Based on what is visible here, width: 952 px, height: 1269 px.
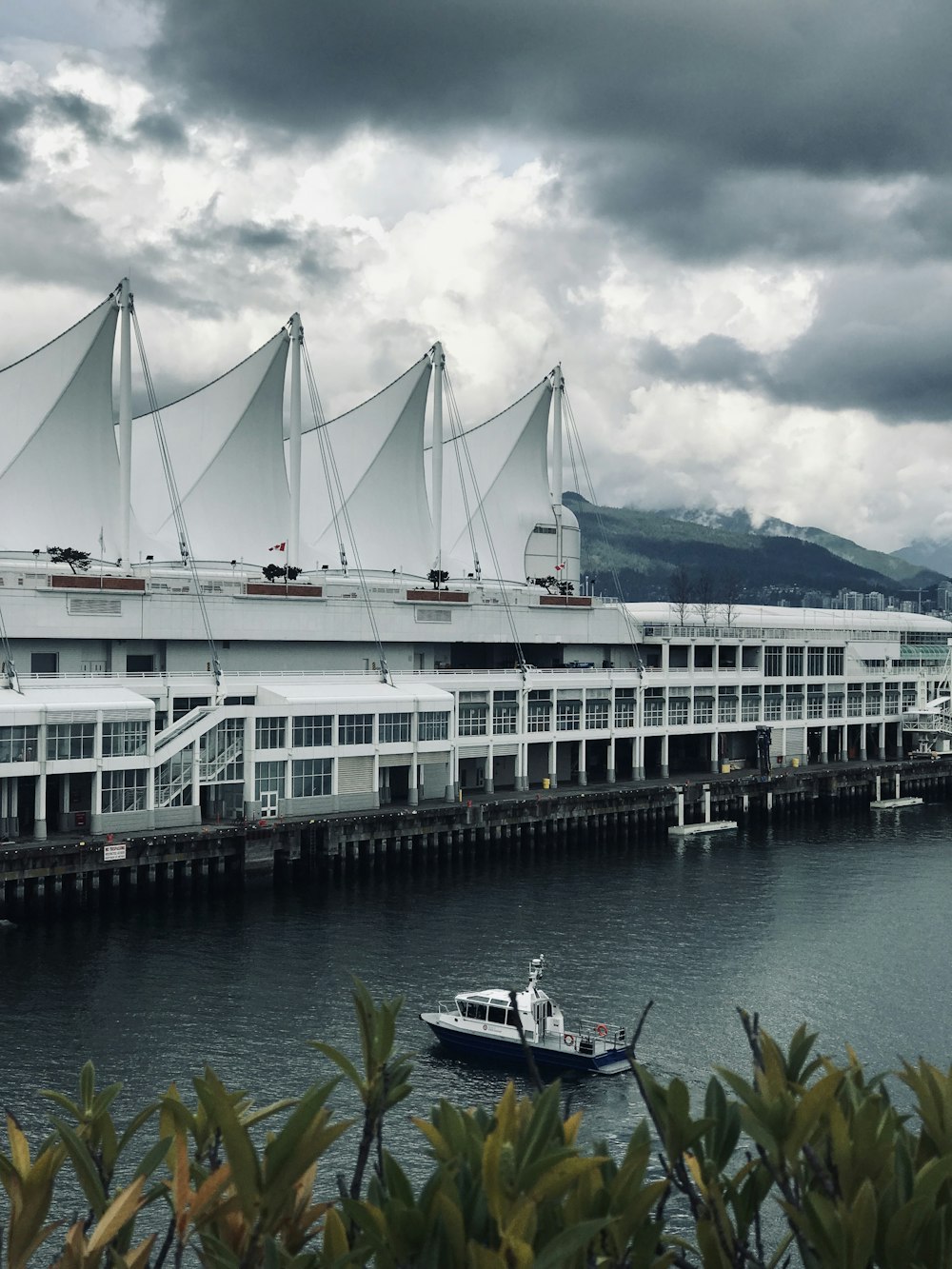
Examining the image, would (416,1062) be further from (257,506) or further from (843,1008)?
(257,506)

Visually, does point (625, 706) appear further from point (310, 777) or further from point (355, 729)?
point (310, 777)

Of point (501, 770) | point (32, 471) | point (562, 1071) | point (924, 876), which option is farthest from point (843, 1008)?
point (32, 471)

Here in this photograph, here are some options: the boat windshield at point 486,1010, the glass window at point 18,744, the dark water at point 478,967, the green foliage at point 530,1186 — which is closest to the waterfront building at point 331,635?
the glass window at point 18,744

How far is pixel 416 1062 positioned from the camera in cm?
3572

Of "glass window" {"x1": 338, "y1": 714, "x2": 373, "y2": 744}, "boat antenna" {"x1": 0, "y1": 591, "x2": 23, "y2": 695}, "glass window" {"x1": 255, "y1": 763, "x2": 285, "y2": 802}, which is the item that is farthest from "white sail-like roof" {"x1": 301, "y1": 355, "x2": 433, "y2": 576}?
"boat antenna" {"x1": 0, "y1": 591, "x2": 23, "y2": 695}

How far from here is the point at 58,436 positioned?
72.6m

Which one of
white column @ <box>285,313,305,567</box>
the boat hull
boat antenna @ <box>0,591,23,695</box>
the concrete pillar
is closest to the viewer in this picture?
the boat hull

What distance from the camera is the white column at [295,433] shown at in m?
77.5

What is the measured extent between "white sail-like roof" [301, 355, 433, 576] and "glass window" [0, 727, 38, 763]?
37908 mm

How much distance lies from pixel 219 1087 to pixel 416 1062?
2570 centimetres

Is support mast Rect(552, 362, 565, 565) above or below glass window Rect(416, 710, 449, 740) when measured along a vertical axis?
above

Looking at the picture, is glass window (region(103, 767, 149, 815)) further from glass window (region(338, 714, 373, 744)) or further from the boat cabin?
the boat cabin

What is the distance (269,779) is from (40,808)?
1125 centimetres

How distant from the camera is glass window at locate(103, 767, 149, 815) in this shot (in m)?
55.3
